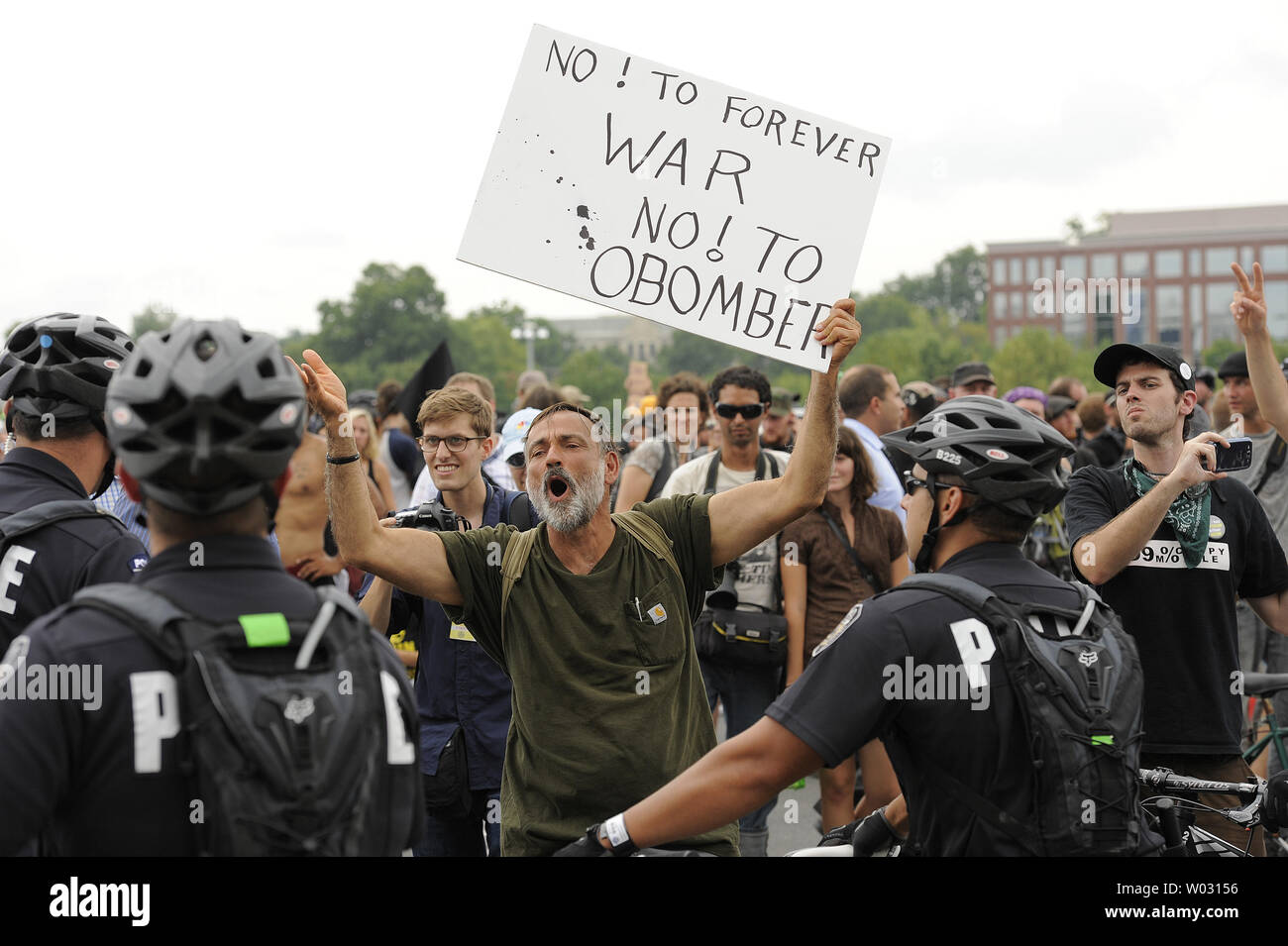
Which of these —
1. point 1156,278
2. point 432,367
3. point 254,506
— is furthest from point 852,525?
point 1156,278

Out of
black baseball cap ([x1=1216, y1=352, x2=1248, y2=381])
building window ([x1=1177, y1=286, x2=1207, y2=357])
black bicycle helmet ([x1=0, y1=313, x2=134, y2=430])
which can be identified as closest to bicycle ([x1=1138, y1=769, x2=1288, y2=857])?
black bicycle helmet ([x1=0, y1=313, x2=134, y2=430])

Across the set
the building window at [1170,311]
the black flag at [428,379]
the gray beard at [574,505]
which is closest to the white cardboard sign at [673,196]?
the gray beard at [574,505]

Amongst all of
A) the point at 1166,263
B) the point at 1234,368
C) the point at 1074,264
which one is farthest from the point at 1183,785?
the point at 1074,264

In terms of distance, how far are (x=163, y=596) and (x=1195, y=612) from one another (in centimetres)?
366

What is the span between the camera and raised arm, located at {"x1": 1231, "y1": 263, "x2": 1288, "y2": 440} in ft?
16.8

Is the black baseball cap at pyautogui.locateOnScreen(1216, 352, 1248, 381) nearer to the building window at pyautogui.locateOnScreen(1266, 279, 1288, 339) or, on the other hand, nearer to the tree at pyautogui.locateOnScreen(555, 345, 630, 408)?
the tree at pyautogui.locateOnScreen(555, 345, 630, 408)

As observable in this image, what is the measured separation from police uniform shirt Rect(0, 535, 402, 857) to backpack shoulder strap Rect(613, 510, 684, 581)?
2114 millimetres

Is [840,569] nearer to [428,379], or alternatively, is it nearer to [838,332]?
[838,332]

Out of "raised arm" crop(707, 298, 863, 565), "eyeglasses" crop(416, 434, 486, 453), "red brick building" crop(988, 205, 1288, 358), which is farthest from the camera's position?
"red brick building" crop(988, 205, 1288, 358)

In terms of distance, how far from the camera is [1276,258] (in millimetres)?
Result: 103312
